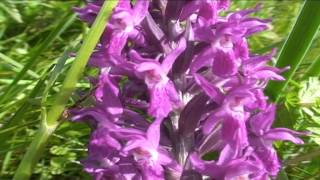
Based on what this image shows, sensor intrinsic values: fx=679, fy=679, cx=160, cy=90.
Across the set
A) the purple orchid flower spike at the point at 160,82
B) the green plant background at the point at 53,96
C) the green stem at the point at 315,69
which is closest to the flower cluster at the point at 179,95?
the purple orchid flower spike at the point at 160,82

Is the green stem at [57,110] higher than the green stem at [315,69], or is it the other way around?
the green stem at [57,110]

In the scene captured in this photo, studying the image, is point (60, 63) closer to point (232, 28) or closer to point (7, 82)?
point (232, 28)

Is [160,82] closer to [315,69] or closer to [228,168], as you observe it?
[228,168]

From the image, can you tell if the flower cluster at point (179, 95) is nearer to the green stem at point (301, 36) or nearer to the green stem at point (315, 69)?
the green stem at point (301, 36)

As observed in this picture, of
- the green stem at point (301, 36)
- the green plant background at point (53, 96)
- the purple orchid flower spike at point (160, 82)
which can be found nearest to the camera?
the purple orchid flower spike at point (160, 82)

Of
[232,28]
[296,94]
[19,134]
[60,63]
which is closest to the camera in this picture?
[232,28]

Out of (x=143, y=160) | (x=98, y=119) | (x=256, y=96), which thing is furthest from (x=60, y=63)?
(x=256, y=96)

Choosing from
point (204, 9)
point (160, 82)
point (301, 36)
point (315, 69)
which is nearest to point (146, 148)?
point (160, 82)
